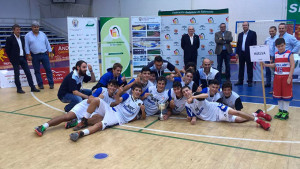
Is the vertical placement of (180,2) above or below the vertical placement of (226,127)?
above

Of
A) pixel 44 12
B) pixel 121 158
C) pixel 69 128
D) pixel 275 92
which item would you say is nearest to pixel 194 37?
pixel 275 92

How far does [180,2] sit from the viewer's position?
18.2 metres

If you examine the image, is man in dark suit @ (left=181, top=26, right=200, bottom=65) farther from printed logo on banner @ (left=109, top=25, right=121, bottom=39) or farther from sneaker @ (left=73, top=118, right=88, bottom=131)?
sneaker @ (left=73, top=118, right=88, bottom=131)

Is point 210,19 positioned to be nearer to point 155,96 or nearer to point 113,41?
point 113,41

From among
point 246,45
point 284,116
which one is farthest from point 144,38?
point 284,116

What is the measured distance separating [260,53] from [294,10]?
1099 centimetres

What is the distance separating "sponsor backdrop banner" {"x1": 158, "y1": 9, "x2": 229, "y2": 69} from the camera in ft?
29.7

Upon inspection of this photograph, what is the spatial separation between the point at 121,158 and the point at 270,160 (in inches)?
72.8

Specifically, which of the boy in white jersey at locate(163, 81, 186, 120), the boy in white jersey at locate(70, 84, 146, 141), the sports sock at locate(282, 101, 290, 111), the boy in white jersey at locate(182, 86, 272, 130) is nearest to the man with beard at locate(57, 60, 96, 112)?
the boy in white jersey at locate(70, 84, 146, 141)

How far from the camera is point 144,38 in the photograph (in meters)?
9.76

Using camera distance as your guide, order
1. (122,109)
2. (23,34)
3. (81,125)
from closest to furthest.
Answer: (81,125)
(122,109)
(23,34)

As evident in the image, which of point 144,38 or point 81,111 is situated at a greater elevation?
point 144,38

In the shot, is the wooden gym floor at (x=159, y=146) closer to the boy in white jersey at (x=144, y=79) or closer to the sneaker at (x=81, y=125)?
the sneaker at (x=81, y=125)

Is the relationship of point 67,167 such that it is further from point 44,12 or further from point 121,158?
point 44,12
